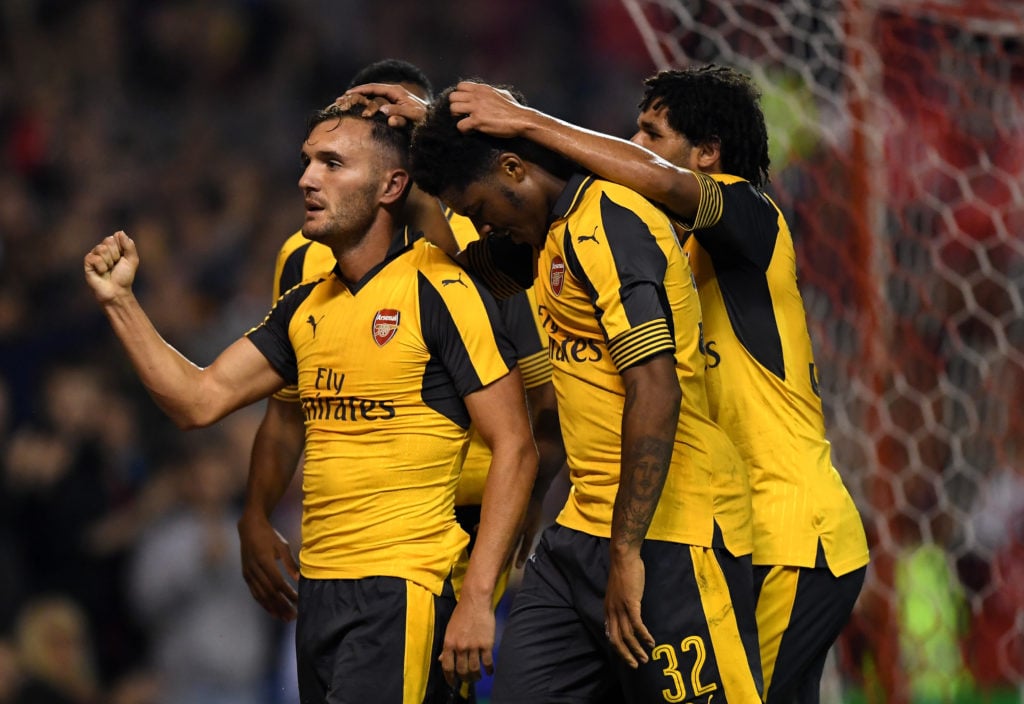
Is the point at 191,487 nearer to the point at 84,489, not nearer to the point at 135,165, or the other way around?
the point at 84,489

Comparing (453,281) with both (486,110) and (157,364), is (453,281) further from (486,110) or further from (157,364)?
(157,364)

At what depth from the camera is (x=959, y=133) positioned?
5.55 metres

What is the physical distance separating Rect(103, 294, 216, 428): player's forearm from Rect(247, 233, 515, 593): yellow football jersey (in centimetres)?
28

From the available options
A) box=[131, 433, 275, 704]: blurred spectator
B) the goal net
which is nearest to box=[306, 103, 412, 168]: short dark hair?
the goal net

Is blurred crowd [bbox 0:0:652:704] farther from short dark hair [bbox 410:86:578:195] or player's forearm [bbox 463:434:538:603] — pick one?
short dark hair [bbox 410:86:578:195]

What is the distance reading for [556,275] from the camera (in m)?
3.13

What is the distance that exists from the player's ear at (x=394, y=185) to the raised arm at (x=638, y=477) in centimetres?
89

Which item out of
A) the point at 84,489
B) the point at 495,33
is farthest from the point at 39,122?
the point at 495,33

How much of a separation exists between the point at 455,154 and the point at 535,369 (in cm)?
77

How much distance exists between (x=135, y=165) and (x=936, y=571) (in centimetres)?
526

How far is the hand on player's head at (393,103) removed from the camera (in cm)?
353

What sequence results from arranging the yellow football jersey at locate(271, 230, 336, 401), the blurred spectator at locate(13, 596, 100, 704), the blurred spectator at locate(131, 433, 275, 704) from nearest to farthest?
the yellow football jersey at locate(271, 230, 336, 401) → the blurred spectator at locate(13, 596, 100, 704) → the blurred spectator at locate(131, 433, 275, 704)

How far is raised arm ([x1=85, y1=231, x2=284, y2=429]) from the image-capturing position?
324 cm

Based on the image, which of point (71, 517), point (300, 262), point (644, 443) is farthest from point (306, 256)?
point (71, 517)
